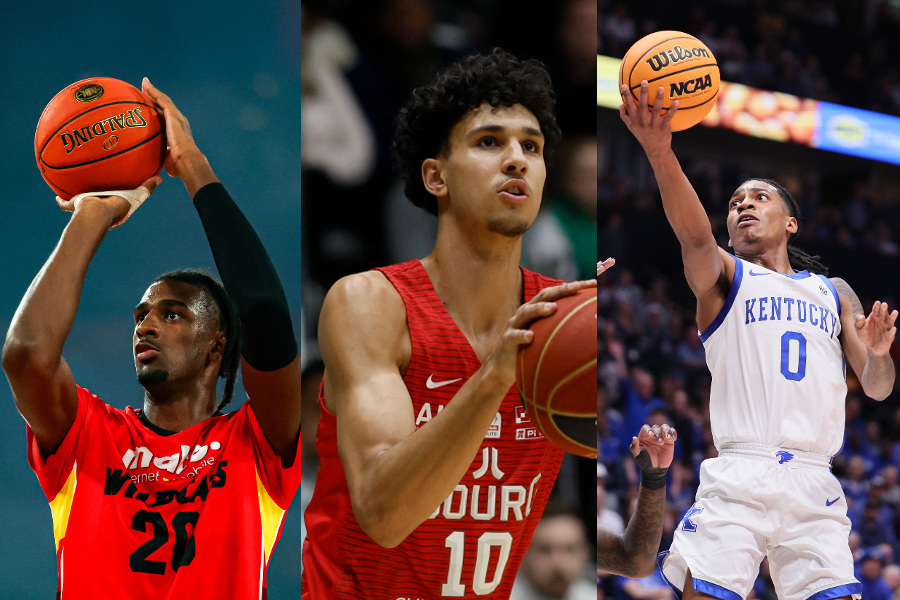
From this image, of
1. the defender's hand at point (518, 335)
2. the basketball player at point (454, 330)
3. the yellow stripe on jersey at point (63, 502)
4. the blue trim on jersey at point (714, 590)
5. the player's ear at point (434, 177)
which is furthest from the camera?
the blue trim on jersey at point (714, 590)

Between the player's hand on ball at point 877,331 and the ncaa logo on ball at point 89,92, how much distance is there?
3224mm

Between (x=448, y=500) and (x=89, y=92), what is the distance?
1.95 meters

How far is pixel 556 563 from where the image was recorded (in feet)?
6.31

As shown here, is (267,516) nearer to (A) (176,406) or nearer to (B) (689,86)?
(A) (176,406)

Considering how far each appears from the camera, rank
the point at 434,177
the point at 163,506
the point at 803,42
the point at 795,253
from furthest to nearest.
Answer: the point at 803,42 → the point at 795,253 → the point at 163,506 → the point at 434,177

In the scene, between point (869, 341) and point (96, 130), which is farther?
point (869, 341)

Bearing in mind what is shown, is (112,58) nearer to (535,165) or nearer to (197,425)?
(197,425)

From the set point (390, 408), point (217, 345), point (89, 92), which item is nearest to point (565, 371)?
point (390, 408)

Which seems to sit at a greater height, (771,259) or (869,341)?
(771,259)

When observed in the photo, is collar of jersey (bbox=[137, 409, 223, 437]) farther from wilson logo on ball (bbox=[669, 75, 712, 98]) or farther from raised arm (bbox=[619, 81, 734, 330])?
wilson logo on ball (bbox=[669, 75, 712, 98])

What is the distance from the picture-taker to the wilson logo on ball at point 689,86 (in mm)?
3555

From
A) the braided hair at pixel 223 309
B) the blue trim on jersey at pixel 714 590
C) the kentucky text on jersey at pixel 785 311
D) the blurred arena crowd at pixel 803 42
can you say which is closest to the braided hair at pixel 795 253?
the kentucky text on jersey at pixel 785 311

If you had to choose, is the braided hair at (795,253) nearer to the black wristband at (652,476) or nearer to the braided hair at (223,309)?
the black wristband at (652,476)

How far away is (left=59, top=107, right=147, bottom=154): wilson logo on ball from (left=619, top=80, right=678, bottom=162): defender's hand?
1.80 meters
